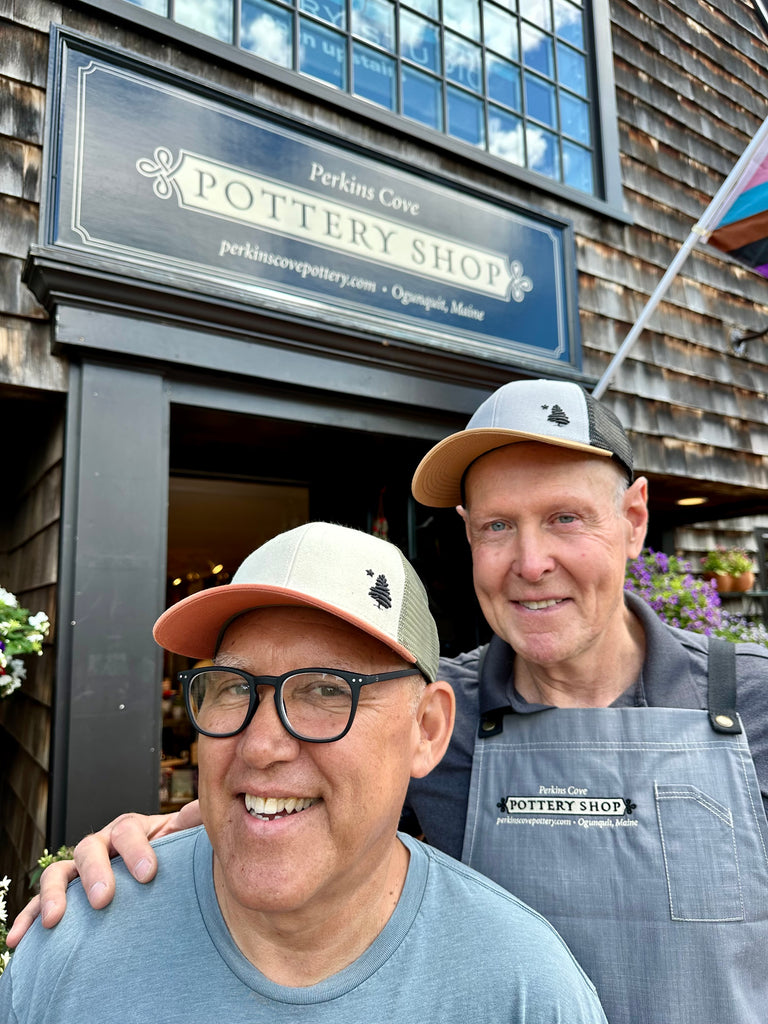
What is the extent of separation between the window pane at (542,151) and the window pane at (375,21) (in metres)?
0.96

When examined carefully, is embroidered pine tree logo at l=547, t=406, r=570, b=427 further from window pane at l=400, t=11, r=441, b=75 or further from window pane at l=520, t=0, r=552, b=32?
window pane at l=520, t=0, r=552, b=32

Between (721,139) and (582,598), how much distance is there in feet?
16.8

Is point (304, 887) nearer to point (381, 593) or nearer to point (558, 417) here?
point (381, 593)

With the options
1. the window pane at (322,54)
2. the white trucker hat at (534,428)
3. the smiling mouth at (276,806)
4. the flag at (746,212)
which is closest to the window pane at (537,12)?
the window pane at (322,54)

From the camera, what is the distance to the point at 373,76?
3.36 m

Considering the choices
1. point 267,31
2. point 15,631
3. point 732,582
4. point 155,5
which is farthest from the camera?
point 732,582

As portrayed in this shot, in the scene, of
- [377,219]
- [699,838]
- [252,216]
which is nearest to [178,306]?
[252,216]

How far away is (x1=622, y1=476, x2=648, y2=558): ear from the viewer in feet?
4.80

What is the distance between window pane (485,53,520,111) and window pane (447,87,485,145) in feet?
0.52

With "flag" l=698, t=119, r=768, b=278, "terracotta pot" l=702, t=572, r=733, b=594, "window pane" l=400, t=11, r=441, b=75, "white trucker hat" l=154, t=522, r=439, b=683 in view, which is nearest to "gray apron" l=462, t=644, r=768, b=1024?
"white trucker hat" l=154, t=522, r=439, b=683

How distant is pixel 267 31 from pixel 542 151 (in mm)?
1716

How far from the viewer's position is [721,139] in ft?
16.6

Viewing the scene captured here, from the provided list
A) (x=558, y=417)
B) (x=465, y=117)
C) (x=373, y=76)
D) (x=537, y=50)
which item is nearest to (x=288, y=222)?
(x=373, y=76)

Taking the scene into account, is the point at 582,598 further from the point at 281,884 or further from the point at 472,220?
the point at 472,220
